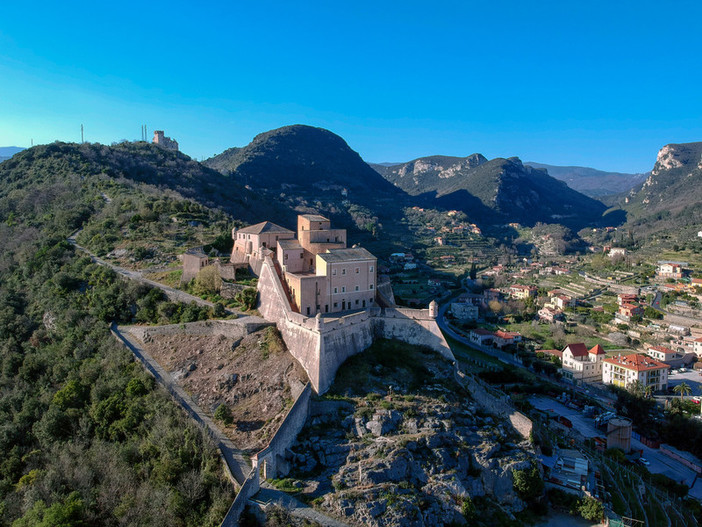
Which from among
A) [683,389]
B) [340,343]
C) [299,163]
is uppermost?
[299,163]

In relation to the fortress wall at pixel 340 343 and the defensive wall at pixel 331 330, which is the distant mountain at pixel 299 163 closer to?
the defensive wall at pixel 331 330

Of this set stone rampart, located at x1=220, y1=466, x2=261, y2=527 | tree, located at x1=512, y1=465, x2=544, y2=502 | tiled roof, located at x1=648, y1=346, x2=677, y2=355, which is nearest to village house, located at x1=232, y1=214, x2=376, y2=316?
stone rampart, located at x1=220, y1=466, x2=261, y2=527

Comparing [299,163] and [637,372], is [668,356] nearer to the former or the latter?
[637,372]

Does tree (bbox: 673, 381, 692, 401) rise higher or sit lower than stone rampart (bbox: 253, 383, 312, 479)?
lower

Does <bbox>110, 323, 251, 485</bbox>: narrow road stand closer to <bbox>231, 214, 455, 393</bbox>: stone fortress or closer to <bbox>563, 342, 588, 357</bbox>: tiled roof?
<bbox>231, 214, 455, 393</bbox>: stone fortress

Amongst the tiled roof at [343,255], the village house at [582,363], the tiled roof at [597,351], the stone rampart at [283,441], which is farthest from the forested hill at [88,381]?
the tiled roof at [597,351]

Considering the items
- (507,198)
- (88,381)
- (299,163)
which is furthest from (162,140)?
(507,198)

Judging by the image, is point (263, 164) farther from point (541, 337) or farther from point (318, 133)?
point (541, 337)
